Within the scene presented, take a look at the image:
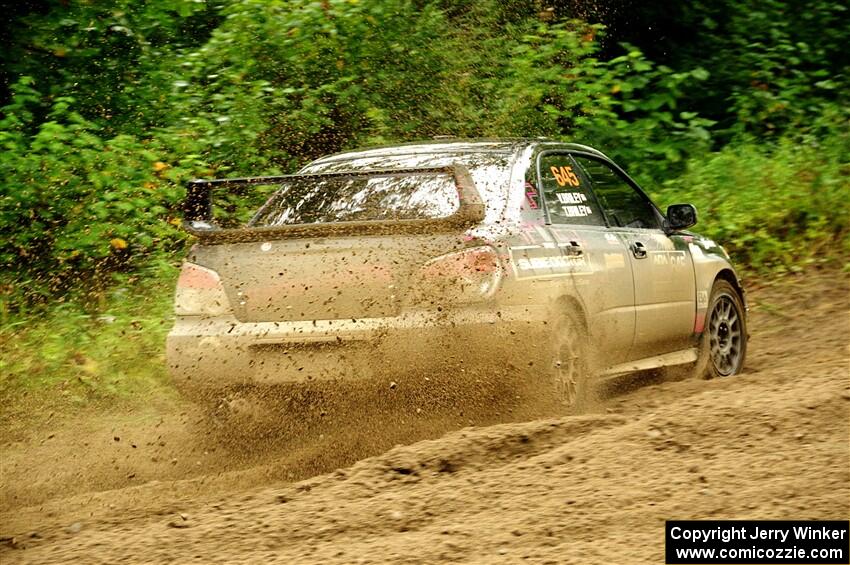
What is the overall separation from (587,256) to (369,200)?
1.25 metres

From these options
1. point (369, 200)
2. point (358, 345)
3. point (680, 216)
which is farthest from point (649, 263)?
point (358, 345)

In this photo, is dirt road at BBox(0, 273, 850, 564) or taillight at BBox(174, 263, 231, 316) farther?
taillight at BBox(174, 263, 231, 316)

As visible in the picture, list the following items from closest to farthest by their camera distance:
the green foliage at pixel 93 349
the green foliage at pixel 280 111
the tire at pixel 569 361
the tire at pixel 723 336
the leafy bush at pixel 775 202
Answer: the tire at pixel 569 361 < the green foliage at pixel 93 349 < the tire at pixel 723 336 < the green foliage at pixel 280 111 < the leafy bush at pixel 775 202

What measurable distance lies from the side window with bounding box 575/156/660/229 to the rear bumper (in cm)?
161

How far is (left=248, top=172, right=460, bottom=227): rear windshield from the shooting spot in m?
5.81

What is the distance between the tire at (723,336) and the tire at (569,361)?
186 cm

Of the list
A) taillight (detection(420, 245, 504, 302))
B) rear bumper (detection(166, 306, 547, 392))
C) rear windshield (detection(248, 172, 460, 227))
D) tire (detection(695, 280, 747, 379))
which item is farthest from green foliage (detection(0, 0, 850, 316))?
taillight (detection(420, 245, 504, 302))

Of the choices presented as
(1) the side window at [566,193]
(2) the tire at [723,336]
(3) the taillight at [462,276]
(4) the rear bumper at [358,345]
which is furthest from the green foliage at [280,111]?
(3) the taillight at [462,276]

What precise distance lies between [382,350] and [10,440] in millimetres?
2372

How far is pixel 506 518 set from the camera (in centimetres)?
406

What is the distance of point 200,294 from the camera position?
5.78m

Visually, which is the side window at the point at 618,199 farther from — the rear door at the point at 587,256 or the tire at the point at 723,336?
the tire at the point at 723,336

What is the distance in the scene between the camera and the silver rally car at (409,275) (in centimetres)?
541

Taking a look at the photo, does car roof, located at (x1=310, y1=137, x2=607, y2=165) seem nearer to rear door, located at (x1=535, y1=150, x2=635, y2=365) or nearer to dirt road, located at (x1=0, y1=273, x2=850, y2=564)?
rear door, located at (x1=535, y1=150, x2=635, y2=365)
